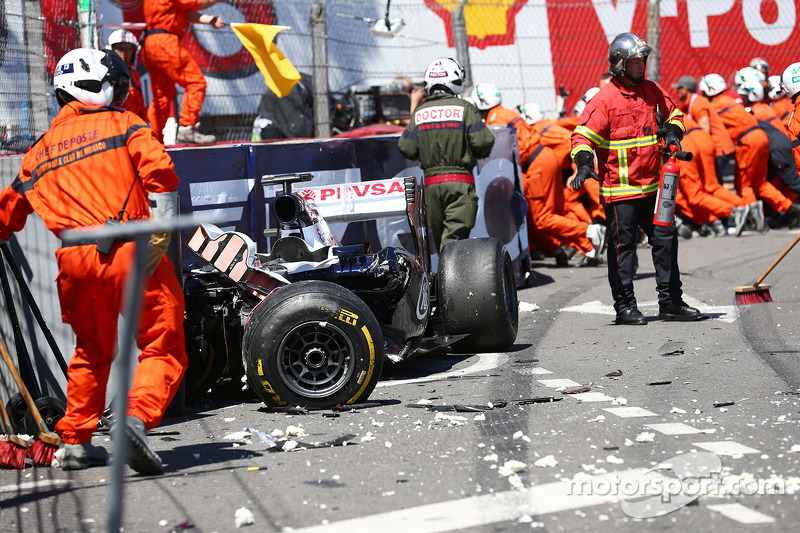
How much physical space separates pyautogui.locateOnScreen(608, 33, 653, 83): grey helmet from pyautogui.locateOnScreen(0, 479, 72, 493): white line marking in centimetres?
551

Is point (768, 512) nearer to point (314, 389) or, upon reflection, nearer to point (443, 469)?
point (443, 469)

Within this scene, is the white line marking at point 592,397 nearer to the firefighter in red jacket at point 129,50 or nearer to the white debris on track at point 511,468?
the white debris on track at point 511,468

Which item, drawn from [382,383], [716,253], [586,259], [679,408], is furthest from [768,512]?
[716,253]

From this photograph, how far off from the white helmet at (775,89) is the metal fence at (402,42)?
5.60 feet

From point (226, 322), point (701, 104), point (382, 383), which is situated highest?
point (701, 104)

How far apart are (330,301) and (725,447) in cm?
213

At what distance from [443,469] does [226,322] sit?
2208mm

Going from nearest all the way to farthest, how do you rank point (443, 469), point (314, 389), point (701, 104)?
point (443, 469) → point (314, 389) → point (701, 104)

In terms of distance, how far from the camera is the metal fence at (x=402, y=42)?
9648mm

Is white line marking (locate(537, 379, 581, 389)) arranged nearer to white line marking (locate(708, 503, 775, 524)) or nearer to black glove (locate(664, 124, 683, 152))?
white line marking (locate(708, 503, 775, 524))

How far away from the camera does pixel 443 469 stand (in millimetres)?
4551

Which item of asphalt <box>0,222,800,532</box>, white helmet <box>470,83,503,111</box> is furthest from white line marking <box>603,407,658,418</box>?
white helmet <box>470,83,503,111</box>

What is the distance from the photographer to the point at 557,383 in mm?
6391

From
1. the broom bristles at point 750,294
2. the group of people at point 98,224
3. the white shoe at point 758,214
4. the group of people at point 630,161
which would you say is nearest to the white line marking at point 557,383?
the group of people at point 630,161
